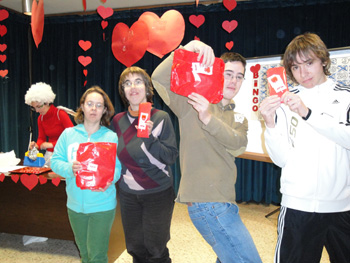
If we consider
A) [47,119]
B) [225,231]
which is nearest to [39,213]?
[47,119]

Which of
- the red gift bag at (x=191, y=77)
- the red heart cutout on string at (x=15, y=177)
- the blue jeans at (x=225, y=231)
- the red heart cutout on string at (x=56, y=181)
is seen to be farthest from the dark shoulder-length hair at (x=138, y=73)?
the red heart cutout on string at (x=15, y=177)

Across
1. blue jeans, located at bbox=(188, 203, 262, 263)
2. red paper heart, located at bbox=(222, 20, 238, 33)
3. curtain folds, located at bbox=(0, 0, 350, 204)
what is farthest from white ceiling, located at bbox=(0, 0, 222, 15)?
blue jeans, located at bbox=(188, 203, 262, 263)

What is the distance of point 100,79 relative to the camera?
15.0 ft

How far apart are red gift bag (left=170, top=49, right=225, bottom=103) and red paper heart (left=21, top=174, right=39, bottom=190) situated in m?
1.77

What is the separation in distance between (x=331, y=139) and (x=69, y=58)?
14.7 feet

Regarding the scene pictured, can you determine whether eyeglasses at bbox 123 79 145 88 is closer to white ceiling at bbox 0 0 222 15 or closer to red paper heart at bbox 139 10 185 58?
red paper heart at bbox 139 10 185 58

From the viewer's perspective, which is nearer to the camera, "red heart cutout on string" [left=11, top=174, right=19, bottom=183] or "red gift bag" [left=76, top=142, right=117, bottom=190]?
"red gift bag" [left=76, top=142, right=117, bottom=190]

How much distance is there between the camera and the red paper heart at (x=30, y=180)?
237 centimetres

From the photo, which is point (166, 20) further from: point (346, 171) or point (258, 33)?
point (346, 171)

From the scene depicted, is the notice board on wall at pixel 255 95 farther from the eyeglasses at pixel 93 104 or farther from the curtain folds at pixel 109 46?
the eyeglasses at pixel 93 104

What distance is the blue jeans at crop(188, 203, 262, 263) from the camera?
1.12 meters

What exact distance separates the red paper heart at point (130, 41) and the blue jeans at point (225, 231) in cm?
262

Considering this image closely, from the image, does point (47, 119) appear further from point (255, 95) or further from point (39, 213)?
point (255, 95)

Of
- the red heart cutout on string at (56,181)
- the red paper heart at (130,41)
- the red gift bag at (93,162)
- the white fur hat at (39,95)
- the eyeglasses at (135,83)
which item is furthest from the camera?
the red paper heart at (130,41)
